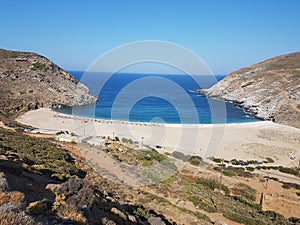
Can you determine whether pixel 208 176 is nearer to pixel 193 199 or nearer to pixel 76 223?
pixel 193 199

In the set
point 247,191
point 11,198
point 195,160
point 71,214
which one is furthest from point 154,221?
point 195,160

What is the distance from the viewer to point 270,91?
68.3m

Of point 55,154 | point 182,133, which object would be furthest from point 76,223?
point 182,133

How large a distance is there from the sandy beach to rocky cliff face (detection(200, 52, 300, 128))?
8536 millimetres

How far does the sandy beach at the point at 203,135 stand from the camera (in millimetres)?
28828

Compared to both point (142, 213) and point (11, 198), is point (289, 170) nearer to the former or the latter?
point (142, 213)

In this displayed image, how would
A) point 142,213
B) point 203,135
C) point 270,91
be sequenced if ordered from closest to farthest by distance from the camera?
point 142,213 → point 203,135 → point 270,91

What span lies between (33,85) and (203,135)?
4244 cm

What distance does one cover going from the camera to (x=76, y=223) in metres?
5.02

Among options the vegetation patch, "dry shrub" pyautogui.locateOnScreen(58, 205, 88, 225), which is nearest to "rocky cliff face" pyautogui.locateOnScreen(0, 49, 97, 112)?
the vegetation patch

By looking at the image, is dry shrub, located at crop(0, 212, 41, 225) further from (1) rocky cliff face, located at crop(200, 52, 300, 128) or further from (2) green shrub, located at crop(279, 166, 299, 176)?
(1) rocky cliff face, located at crop(200, 52, 300, 128)

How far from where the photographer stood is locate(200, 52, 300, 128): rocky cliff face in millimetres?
54938

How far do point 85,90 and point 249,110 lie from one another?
4436cm

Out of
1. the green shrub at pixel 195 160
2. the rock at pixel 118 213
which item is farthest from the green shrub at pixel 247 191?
the rock at pixel 118 213
